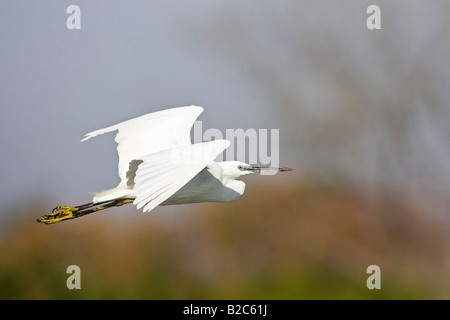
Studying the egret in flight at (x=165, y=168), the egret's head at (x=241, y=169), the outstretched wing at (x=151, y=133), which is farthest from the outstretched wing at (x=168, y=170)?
the outstretched wing at (x=151, y=133)

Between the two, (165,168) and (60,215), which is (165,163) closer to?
(165,168)

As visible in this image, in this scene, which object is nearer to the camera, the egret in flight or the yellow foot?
the egret in flight

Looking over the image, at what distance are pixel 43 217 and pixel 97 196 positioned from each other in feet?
1.96

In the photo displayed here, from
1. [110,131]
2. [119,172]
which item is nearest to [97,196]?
[119,172]

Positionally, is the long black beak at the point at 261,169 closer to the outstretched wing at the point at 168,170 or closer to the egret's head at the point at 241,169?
the egret's head at the point at 241,169

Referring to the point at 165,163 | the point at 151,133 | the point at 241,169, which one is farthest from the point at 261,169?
the point at 165,163

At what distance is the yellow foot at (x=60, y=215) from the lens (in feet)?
17.1

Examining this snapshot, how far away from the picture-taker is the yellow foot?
5.20 m

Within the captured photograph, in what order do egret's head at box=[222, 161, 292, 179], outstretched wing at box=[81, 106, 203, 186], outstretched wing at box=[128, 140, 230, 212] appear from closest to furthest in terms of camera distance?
outstretched wing at box=[128, 140, 230, 212], egret's head at box=[222, 161, 292, 179], outstretched wing at box=[81, 106, 203, 186]

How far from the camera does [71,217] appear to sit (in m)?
5.19

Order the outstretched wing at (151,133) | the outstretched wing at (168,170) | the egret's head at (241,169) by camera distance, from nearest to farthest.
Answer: the outstretched wing at (168,170) < the egret's head at (241,169) < the outstretched wing at (151,133)

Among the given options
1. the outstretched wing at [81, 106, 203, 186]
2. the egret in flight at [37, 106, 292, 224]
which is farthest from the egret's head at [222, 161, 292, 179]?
the outstretched wing at [81, 106, 203, 186]

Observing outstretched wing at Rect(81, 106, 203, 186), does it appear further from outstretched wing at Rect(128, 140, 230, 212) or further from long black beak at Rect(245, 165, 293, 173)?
outstretched wing at Rect(128, 140, 230, 212)

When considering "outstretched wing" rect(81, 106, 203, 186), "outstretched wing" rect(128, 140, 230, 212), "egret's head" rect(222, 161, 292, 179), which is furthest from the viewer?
"outstretched wing" rect(81, 106, 203, 186)
